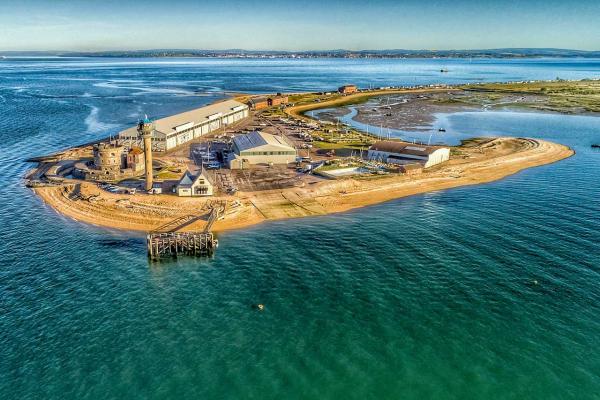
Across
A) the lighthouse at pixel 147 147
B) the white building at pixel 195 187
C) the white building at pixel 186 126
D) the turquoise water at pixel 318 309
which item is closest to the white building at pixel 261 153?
the white building at pixel 195 187

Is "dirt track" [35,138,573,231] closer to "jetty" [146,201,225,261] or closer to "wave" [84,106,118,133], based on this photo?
"jetty" [146,201,225,261]

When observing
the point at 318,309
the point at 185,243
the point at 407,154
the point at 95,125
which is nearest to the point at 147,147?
the point at 185,243

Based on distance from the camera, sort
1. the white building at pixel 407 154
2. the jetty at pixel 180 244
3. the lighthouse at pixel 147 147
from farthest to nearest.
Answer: the white building at pixel 407 154, the lighthouse at pixel 147 147, the jetty at pixel 180 244

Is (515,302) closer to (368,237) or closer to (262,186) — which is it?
(368,237)

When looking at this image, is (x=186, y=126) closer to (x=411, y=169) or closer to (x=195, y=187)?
(x=195, y=187)

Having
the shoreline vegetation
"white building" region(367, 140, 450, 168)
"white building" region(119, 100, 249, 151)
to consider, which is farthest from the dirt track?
"white building" region(119, 100, 249, 151)

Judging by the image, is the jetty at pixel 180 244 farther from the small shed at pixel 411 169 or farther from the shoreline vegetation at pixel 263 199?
the small shed at pixel 411 169
